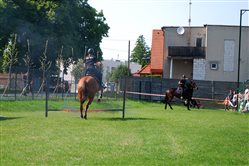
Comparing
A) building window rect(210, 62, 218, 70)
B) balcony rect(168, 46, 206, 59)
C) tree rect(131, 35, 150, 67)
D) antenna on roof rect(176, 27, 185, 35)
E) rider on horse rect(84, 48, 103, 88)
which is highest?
tree rect(131, 35, 150, 67)

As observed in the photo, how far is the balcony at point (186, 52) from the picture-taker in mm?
55719

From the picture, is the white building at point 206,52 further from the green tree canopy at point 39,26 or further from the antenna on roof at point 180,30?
the green tree canopy at point 39,26

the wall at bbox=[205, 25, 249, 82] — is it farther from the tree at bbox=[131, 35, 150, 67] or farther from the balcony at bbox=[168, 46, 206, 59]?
the tree at bbox=[131, 35, 150, 67]

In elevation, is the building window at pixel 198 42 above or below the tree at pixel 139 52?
below

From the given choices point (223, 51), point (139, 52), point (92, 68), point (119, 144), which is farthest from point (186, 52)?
point (139, 52)

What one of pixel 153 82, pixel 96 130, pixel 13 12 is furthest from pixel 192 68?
pixel 96 130

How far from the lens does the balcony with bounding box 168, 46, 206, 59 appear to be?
2194 inches

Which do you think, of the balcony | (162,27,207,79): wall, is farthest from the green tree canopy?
the balcony

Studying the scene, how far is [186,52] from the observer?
56.2 metres

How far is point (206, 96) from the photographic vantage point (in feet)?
138

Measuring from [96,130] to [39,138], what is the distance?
2.28m

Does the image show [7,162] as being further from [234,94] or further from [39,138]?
[234,94]

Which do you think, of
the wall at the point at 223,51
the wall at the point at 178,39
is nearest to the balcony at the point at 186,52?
the wall at the point at 223,51

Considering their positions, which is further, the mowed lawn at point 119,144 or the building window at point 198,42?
the building window at point 198,42
